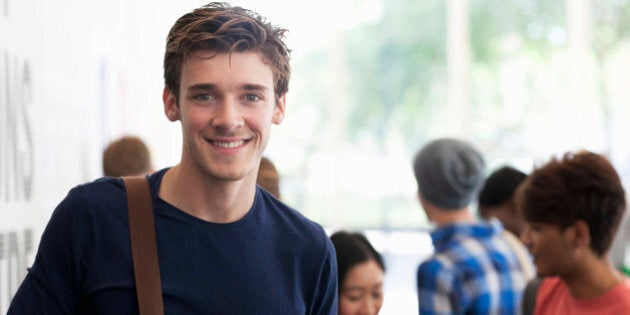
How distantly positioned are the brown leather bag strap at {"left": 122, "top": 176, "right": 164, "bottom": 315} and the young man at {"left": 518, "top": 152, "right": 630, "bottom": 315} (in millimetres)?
1244

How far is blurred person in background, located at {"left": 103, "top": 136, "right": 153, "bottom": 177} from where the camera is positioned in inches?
143

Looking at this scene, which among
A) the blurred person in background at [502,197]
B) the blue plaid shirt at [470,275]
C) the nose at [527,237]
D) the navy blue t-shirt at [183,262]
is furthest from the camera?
the blurred person in background at [502,197]

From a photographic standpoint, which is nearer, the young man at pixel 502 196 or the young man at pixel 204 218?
the young man at pixel 204 218

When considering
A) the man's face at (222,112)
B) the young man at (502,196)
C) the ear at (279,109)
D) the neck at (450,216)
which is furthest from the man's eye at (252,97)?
the young man at (502,196)

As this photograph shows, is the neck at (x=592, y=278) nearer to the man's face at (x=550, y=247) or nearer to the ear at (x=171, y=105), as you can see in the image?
the man's face at (x=550, y=247)

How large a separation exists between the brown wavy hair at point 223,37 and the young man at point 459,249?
117 centimetres

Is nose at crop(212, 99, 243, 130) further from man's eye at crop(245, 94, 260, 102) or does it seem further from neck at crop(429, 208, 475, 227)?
neck at crop(429, 208, 475, 227)

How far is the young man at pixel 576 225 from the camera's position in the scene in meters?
2.42

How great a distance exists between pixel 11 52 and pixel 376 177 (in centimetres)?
645

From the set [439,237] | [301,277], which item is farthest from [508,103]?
[301,277]

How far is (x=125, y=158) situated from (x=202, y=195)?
1975mm

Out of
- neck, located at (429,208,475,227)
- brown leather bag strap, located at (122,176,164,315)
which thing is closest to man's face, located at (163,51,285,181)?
brown leather bag strap, located at (122,176,164,315)

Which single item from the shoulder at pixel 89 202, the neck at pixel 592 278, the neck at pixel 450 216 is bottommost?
the neck at pixel 592 278

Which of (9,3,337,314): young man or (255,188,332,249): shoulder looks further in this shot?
(255,188,332,249): shoulder
